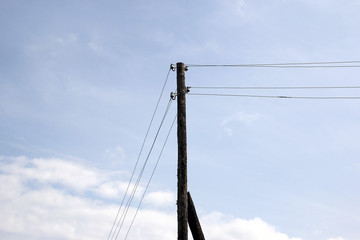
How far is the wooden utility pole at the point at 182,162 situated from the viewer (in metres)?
13.3

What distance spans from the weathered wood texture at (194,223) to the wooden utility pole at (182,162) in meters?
0.37

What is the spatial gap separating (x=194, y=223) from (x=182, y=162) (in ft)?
7.30

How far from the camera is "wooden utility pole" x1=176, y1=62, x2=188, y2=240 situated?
13.3m

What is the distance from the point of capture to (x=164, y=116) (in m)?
16.6

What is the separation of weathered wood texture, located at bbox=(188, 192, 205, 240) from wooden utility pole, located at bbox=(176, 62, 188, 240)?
0.37 metres

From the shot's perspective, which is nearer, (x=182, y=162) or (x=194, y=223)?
(x=182, y=162)

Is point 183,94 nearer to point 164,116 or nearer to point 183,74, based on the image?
point 183,74

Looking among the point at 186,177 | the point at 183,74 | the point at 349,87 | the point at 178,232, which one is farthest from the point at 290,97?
the point at 178,232

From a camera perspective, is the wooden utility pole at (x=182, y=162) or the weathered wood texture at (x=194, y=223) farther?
the weathered wood texture at (x=194, y=223)

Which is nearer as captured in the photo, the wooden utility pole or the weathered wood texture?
the wooden utility pole

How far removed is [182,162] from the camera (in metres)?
13.7

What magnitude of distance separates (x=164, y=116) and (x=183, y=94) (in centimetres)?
233

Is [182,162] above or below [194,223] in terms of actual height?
above

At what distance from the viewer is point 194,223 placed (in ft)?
A: 45.5
